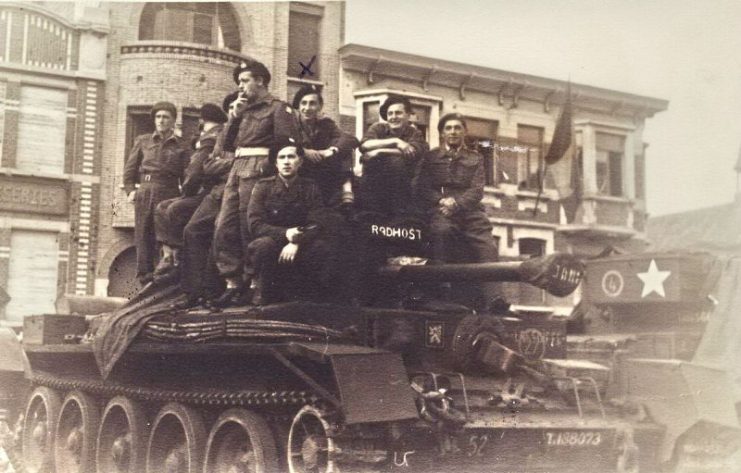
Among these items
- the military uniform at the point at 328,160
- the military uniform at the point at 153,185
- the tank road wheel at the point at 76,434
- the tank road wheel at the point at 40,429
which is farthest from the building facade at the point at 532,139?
the tank road wheel at the point at 40,429

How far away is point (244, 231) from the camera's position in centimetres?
712

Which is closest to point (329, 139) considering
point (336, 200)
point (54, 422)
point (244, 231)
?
point (336, 200)

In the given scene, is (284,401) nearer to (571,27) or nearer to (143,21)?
(571,27)

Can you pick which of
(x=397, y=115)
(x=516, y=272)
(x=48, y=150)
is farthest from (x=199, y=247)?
(x=48, y=150)

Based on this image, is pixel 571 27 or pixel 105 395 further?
pixel 105 395

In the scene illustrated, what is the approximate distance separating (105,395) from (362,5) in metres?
4.26

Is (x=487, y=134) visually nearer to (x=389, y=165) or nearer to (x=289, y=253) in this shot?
(x=389, y=165)

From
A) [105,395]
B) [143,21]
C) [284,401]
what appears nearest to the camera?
[284,401]

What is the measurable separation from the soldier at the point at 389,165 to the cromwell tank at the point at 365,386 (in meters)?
0.74

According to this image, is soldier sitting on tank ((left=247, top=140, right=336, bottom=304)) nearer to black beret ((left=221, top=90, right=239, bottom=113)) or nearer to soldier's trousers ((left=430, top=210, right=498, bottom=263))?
black beret ((left=221, top=90, right=239, bottom=113))

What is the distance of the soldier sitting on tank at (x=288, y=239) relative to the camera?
6594mm

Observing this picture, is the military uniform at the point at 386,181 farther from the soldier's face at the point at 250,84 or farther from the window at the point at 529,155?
the window at the point at 529,155

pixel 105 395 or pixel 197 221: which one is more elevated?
pixel 197 221

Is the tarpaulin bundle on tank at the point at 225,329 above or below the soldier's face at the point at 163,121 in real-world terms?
below
